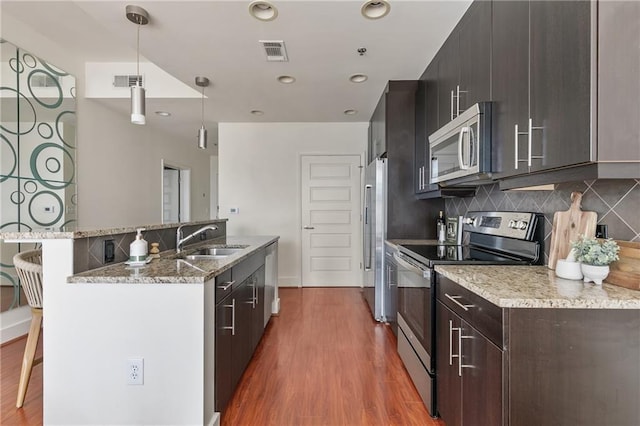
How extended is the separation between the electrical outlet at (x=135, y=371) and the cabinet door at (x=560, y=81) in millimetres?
2012

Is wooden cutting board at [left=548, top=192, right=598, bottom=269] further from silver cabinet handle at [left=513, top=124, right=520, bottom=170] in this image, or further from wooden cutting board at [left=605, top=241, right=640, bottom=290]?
silver cabinet handle at [left=513, top=124, right=520, bottom=170]

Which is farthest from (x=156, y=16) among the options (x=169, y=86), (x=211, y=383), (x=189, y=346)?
(x=211, y=383)

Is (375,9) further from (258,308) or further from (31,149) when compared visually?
(31,149)

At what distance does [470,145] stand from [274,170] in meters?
3.41

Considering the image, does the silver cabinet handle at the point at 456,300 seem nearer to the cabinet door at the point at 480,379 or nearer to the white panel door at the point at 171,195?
the cabinet door at the point at 480,379

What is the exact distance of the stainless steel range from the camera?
1777 mm

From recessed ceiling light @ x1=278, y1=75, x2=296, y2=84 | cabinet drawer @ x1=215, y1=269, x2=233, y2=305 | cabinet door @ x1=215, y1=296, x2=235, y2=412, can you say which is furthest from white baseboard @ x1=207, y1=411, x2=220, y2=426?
recessed ceiling light @ x1=278, y1=75, x2=296, y2=84

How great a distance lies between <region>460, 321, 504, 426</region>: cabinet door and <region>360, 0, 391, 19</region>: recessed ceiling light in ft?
6.30

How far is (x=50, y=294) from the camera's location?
1.54 meters

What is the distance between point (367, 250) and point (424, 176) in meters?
1.15

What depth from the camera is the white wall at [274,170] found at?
4.81 m

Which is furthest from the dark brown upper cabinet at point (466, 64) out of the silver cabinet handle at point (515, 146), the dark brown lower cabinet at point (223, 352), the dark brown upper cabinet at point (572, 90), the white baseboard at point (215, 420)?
the white baseboard at point (215, 420)

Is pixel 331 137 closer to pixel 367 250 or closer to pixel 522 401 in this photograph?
pixel 367 250

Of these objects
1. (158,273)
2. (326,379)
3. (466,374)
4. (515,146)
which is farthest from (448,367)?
(158,273)
